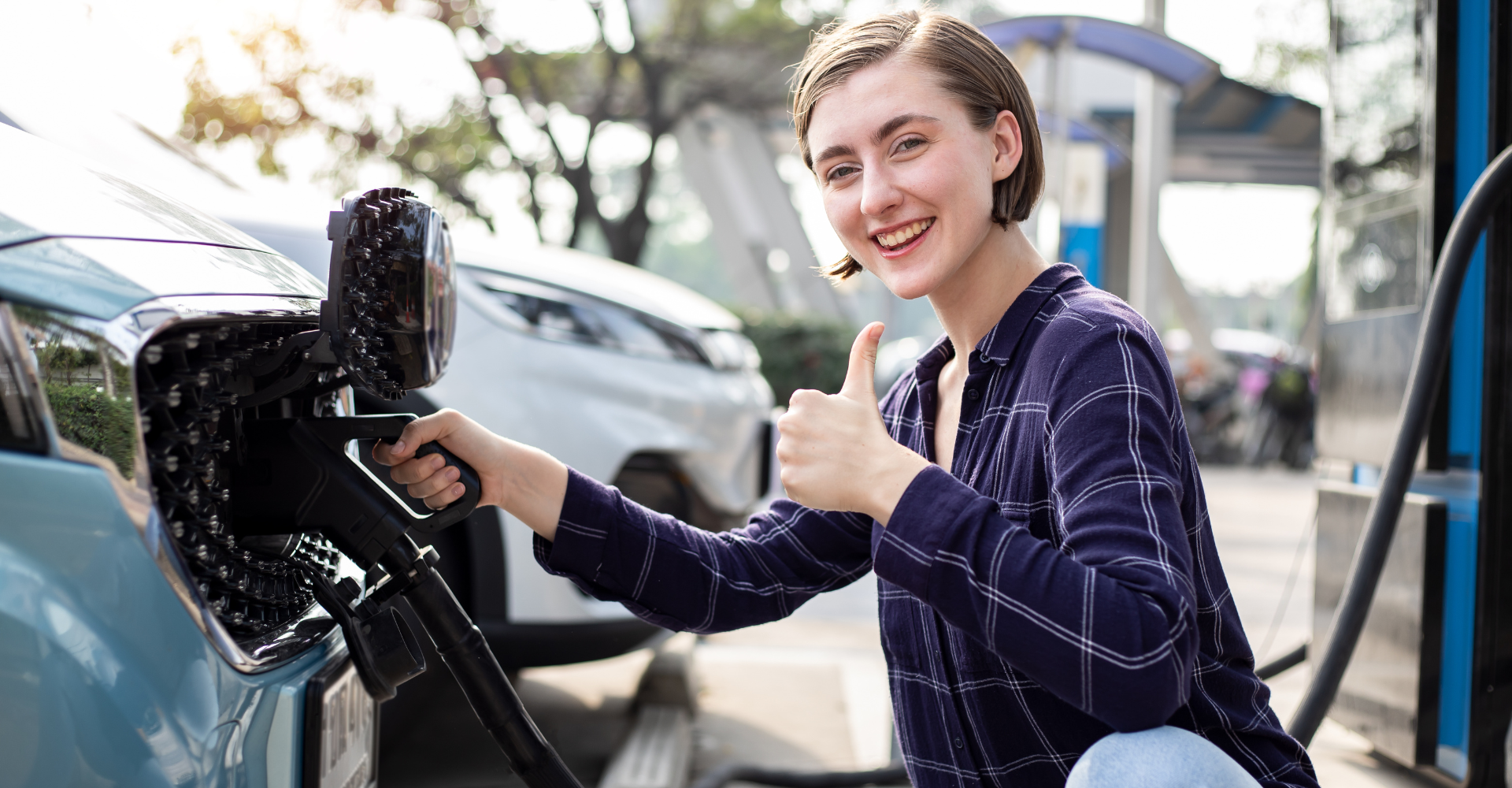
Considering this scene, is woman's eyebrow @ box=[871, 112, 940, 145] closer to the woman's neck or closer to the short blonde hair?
the short blonde hair

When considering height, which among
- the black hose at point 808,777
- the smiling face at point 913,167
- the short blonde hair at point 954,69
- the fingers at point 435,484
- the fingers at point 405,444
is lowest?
the black hose at point 808,777

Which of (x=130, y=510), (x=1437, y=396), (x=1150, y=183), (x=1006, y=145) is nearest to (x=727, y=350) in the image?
(x=1437, y=396)

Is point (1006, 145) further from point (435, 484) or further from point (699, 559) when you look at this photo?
point (435, 484)

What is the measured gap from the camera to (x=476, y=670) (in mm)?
1197

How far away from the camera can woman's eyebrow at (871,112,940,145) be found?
1290mm

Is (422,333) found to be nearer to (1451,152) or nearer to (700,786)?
(700,786)

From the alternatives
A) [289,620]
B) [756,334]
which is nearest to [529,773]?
[289,620]

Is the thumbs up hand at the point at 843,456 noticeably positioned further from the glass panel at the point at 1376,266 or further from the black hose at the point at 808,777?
the glass panel at the point at 1376,266

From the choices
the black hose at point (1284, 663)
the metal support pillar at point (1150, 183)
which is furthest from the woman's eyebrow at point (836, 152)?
the metal support pillar at point (1150, 183)

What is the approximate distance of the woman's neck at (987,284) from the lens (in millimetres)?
1399

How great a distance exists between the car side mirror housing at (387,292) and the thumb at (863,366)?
41 centimetres

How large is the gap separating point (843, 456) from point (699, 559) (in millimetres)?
427

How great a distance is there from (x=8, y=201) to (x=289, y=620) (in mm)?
450

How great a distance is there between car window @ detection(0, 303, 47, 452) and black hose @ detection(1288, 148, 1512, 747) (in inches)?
85.3
